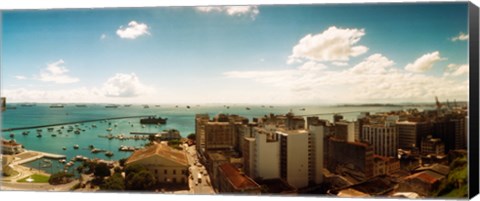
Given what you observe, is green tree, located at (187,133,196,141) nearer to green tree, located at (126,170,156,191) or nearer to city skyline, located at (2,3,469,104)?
city skyline, located at (2,3,469,104)

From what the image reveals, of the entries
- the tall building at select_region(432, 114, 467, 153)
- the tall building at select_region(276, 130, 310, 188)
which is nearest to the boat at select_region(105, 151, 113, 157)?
the tall building at select_region(276, 130, 310, 188)

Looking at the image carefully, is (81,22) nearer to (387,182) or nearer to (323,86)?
(323,86)

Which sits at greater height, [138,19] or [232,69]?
[138,19]

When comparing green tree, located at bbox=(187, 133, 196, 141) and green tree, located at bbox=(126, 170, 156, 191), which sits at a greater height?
green tree, located at bbox=(187, 133, 196, 141)

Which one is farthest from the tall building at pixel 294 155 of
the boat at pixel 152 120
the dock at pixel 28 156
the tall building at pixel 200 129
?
the dock at pixel 28 156

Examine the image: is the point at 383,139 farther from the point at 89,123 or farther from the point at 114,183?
the point at 89,123

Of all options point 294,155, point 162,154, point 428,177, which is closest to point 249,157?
point 294,155

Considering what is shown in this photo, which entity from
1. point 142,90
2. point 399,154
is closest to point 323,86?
point 399,154
